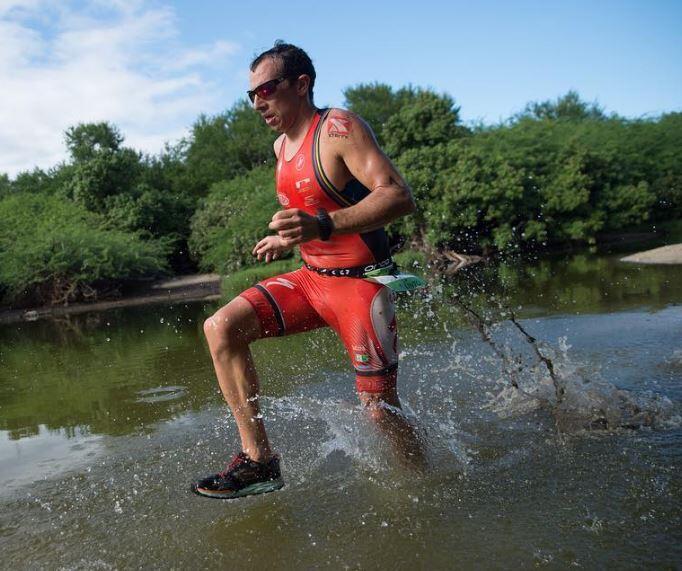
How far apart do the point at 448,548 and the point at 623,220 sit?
33.6 m

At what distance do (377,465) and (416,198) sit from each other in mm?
23792

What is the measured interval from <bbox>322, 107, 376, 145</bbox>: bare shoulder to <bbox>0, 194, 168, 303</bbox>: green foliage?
23.8 metres

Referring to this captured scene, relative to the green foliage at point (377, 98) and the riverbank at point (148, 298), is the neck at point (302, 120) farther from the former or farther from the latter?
the green foliage at point (377, 98)

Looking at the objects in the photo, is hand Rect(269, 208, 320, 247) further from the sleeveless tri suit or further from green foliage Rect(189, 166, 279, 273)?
green foliage Rect(189, 166, 279, 273)

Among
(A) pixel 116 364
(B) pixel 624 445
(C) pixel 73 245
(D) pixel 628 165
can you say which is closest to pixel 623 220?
(D) pixel 628 165

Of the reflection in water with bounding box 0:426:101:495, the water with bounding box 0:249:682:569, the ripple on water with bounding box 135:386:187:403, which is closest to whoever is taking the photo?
the water with bounding box 0:249:682:569

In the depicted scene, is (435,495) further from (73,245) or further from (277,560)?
(73,245)

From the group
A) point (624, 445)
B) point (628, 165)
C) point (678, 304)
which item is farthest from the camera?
point (628, 165)

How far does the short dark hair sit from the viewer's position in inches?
139

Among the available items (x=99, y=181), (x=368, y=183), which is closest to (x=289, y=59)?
(x=368, y=183)

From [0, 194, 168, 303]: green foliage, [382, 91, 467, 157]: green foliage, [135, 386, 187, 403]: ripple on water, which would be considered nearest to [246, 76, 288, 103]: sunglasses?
[135, 386, 187, 403]: ripple on water

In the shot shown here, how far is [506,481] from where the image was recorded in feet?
11.3

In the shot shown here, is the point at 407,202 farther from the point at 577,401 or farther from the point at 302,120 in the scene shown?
the point at 577,401

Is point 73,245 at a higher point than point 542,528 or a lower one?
higher
